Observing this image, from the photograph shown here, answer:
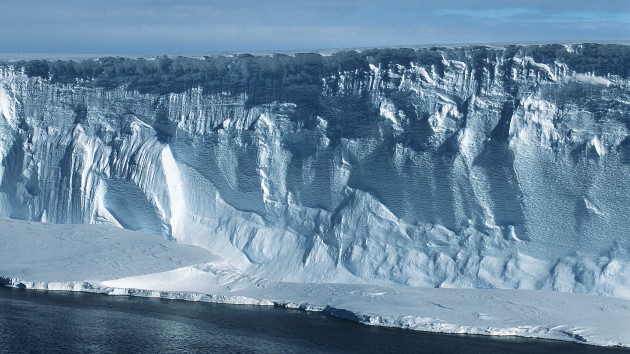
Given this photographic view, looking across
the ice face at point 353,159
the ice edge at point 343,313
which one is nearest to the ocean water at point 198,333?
the ice edge at point 343,313

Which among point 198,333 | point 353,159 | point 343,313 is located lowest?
point 198,333

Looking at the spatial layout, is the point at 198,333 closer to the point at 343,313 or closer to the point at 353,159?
the point at 343,313

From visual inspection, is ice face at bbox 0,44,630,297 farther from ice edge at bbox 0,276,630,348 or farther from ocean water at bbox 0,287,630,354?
ocean water at bbox 0,287,630,354

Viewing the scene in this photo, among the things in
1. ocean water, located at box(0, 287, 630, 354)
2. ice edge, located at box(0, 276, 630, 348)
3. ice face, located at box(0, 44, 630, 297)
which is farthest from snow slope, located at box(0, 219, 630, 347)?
ice face, located at box(0, 44, 630, 297)

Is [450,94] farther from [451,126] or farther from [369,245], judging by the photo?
[369,245]

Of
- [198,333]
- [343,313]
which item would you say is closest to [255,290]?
[343,313]

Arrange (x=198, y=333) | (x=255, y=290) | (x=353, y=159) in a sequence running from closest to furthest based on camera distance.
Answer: (x=198, y=333), (x=255, y=290), (x=353, y=159)
